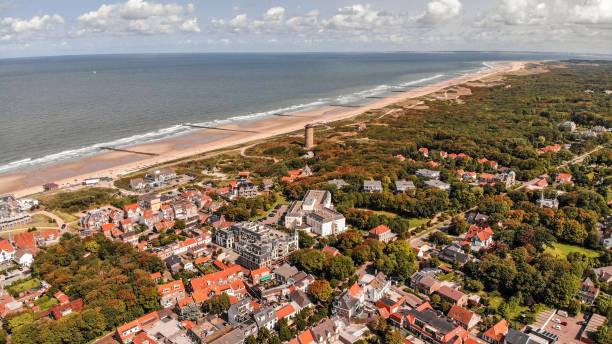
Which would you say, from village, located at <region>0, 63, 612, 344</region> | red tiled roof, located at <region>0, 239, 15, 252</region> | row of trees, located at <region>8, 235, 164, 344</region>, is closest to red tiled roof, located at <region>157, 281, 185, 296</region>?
village, located at <region>0, 63, 612, 344</region>

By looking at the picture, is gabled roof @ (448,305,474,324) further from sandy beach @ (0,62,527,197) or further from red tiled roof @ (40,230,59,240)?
sandy beach @ (0,62,527,197)

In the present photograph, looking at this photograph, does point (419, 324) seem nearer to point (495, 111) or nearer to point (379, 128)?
point (379, 128)

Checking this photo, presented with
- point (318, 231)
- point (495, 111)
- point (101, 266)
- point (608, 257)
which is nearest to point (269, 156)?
point (318, 231)

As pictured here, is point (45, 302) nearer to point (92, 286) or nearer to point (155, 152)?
point (92, 286)

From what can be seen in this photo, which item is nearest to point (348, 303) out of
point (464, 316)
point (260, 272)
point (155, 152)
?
point (464, 316)

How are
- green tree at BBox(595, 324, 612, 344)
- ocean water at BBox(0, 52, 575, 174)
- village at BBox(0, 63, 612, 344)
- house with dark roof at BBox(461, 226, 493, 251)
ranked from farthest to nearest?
ocean water at BBox(0, 52, 575, 174) < house with dark roof at BBox(461, 226, 493, 251) < village at BBox(0, 63, 612, 344) < green tree at BBox(595, 324, 612, 344)

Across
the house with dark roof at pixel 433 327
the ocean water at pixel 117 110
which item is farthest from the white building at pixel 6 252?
the house with dark roof at pixel 433 327

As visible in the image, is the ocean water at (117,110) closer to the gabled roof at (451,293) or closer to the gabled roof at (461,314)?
the gabled roof at (451,293)
